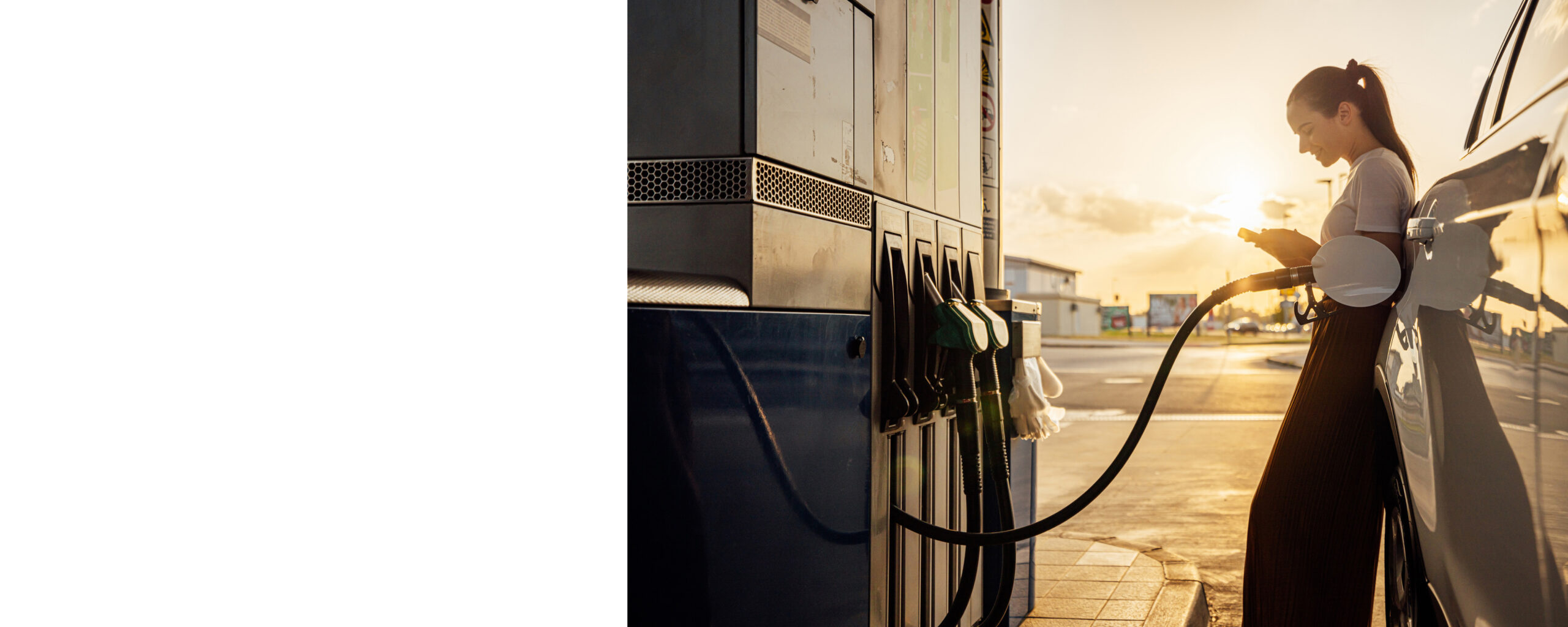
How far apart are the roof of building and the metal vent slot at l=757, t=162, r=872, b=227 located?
164 feet

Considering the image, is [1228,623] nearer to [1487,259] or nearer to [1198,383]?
[1487,259]

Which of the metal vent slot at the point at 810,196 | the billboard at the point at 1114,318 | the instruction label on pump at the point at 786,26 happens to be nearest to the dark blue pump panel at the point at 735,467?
the metal vent slot at the point at 810,196

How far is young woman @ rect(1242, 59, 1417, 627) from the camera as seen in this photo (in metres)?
2.24

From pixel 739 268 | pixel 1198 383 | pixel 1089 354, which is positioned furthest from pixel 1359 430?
pixel 1089 354

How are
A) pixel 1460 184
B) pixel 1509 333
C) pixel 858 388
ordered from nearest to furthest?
pixel 1509 333
pixel 1460 184
pixel 858 388

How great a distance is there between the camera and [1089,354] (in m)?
33.3

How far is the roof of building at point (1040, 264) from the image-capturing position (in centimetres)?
5547

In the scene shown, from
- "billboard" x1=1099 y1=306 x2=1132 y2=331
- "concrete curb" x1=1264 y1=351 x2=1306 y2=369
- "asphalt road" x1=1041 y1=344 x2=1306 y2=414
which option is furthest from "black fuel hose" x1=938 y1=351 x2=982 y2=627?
"billboard" x1=1099 y1=306 x2=1132 y2=331

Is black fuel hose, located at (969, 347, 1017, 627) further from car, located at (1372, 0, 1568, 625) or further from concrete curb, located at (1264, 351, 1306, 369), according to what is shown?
concrete curb, located at (1264, 351, 1306, 369)

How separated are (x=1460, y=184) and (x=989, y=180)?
1.80 meters

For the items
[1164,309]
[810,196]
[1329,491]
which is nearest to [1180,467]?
[1329,491]

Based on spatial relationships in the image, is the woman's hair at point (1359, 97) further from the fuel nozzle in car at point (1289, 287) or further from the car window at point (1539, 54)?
the car window at point (1539, 54)

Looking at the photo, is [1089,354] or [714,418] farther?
[1089,354]

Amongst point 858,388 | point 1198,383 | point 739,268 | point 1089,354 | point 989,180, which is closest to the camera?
point 739,268
